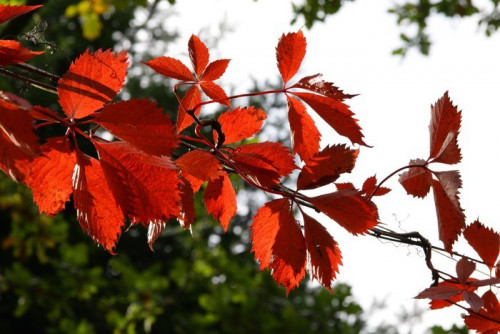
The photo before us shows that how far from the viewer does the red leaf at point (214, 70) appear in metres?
0.63

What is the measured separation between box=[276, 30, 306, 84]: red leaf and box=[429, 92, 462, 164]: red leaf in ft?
0.57

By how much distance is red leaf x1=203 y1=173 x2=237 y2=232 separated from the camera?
0.61m

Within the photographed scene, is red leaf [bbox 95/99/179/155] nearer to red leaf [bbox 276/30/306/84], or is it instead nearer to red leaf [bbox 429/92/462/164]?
red leaf [bbox 276/30/306/84]

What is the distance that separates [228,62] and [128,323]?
4114 mm

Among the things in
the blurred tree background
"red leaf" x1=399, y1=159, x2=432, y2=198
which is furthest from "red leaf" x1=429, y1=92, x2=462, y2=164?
the blurred tree background

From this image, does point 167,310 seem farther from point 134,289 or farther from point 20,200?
point 20,200

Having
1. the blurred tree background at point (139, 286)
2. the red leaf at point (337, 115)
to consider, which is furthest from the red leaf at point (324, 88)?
the blurred tree background at point (139, 286)

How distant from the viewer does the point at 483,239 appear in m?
0.66

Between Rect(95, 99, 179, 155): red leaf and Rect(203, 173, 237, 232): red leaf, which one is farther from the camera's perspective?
Rect(203, 173, 237, 232): red leaf

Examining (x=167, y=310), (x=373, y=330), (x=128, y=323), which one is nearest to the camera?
(x=128, y=323)

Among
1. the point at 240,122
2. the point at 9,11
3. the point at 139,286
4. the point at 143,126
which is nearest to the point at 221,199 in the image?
the point at 240,122

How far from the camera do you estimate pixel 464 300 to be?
0.61 metres

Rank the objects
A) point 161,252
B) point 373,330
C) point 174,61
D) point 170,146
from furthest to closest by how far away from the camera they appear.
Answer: point 161,252 → point 373,330 → point 174,61 → point 170,146

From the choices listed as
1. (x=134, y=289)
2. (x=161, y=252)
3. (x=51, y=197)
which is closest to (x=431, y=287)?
(x=51, y=197)
